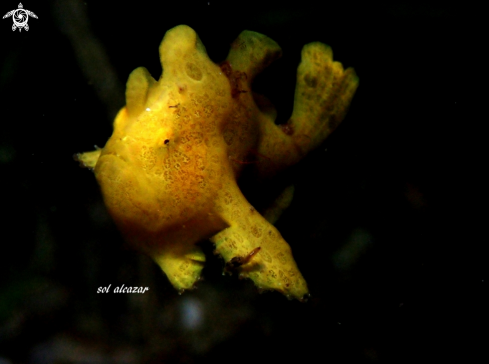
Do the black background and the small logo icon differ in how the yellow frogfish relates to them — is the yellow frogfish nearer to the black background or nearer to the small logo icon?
the black background

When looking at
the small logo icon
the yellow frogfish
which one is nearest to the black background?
the small logo icon

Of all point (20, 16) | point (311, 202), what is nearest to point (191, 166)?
point (311, 202)

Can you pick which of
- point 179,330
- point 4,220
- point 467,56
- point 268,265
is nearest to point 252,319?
point 179,330

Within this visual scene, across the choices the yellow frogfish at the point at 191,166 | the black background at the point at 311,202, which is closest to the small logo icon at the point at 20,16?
the black background at the point at 311,202

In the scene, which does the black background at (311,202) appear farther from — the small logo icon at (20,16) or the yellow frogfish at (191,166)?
the yellow frogfish at (191,166)

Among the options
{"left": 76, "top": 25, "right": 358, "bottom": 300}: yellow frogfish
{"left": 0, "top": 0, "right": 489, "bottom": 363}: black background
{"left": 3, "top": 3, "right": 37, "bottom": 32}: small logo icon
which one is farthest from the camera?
{"left": 3, "top": 3, "right": 37, "bottom": 32}: small logo icon

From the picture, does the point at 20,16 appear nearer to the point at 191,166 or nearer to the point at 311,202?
the point at 191,166
